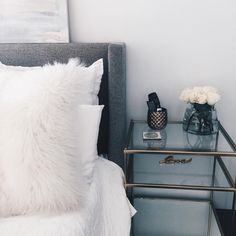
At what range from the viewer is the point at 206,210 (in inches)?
67.1

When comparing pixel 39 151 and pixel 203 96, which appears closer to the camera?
pixel 39 151

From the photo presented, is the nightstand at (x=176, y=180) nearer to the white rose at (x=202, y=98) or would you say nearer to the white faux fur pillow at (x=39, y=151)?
the white rose at (x=202, y=98)

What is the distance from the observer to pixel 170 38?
1.48m

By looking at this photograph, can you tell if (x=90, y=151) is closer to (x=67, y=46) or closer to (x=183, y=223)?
(x=67, y=46)

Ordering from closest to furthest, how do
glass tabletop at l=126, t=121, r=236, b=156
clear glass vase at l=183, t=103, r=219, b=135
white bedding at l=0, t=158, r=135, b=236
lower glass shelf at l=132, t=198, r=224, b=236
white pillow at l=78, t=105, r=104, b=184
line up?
white bedding at l=0, t=158, r=135, b=236 → white pillow at l=78, t=105, r=104, b=184 → glass tabletop at l=126, t=121, r=236, b=156 → clear glass vase at l=183, t=103, r=219, b=135 → lower glass shelf at l=132, t=198, r=224, b=236

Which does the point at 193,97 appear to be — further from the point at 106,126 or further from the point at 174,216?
the point at 174,216

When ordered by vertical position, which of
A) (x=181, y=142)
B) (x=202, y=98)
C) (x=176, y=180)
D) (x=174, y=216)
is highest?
(x=202, y=98)

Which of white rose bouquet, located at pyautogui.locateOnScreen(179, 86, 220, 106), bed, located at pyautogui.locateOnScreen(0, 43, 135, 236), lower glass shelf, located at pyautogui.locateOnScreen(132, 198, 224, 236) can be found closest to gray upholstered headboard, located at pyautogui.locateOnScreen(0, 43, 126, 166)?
bed, located at pyautogui.locateOnScreen(0, 43, 135, 236)

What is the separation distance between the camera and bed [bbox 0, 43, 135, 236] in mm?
1188

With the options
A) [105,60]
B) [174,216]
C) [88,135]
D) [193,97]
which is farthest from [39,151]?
[174,216]

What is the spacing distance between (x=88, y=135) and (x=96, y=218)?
1.05 feet

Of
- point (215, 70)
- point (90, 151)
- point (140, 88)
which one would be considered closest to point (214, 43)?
point (215, 70)

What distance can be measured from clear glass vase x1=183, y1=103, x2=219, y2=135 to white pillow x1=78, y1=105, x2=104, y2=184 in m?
0.47

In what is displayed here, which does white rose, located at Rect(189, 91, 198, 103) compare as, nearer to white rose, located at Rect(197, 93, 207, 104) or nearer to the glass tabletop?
white rose, located at Rect(197, 93, 207, 104)
